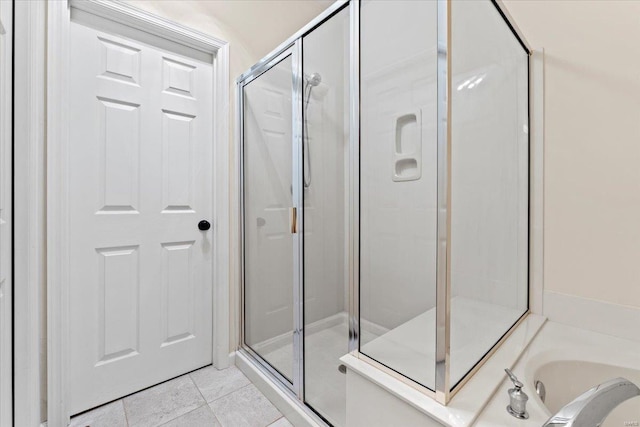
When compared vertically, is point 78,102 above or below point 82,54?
below

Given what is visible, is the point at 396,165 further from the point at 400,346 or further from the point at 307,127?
the point at 400,346

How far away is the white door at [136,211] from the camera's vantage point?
139 cm

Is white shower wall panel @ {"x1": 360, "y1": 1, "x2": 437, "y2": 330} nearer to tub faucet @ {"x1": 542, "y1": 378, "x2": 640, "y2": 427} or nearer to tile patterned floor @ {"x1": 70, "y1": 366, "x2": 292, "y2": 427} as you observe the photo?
tub faucet @ {"x1": 542, "y1": 378, "x2": 640, "y2": 427}

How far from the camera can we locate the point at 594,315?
1220 millimetres

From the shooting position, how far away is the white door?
1391 millimetres

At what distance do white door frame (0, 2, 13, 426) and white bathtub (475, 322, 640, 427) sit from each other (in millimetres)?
1722

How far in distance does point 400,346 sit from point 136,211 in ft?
4.83

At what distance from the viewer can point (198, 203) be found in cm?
174

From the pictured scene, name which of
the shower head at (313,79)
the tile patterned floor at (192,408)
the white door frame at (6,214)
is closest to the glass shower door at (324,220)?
the shower head at (313,79)

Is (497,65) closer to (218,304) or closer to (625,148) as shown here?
(625,148)

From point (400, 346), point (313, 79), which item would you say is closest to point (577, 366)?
point (400, 346)

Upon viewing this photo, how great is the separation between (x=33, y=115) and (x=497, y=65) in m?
1.92

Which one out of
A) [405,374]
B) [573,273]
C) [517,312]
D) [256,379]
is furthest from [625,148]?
[256,379]

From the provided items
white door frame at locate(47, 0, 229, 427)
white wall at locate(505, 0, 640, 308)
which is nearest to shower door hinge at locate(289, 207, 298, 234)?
white door frame at locate(47, 0, 229, 427)
